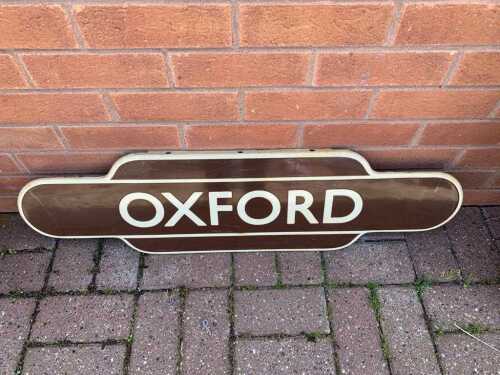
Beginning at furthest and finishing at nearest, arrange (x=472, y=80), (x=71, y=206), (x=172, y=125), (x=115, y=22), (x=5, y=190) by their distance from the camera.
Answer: (x=5, y=190), (x=71, y=206), (x=172, y=125), (x=472, y=80), (x=115, y=22)

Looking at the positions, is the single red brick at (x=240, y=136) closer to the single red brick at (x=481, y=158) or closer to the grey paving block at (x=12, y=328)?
the single red brick at (x=481, y=158)

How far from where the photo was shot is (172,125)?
125cm

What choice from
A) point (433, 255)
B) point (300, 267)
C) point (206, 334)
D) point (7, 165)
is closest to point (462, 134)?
point (433, 255)

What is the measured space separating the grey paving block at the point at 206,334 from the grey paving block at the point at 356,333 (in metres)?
0.36

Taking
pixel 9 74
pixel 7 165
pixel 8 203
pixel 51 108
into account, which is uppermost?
pixel 9 74

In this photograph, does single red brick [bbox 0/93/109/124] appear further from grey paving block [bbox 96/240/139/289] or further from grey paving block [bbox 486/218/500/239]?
grey paving block [bbox 486/218/500/239]

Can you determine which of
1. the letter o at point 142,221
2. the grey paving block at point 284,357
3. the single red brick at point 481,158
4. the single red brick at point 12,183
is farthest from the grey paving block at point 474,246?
the single red brick at point 12,183

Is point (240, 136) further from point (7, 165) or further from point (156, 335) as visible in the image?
point (7, 165)

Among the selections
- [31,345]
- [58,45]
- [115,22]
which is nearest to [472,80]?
[115,22]

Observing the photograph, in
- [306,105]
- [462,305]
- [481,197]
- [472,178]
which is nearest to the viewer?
[306,105]

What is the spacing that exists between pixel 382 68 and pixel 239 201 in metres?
0.60

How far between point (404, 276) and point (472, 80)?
27.2 inches

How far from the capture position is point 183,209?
1.39 meters

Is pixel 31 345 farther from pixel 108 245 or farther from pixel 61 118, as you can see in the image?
pixel 61 118
